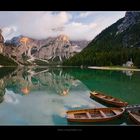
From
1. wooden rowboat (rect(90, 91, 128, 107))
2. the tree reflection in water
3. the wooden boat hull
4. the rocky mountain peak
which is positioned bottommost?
the wooden boat hull

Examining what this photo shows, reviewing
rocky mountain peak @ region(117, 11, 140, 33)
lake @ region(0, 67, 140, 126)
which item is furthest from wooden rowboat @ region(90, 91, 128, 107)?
rocky mountain peak @ region(117, 11, 140, 33)

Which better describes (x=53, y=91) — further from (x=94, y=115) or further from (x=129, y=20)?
(x=129, y=20)

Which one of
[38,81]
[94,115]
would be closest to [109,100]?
[94,115]

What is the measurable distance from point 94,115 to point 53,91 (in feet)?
1.58

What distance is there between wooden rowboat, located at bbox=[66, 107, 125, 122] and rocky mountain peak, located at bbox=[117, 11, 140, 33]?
2.86ft

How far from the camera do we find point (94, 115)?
3617 millimetres

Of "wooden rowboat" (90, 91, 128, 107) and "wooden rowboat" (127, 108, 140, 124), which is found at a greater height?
"wooden rowboat" (90, 91, 128, 107)

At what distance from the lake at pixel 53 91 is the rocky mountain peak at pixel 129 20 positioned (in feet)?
1.55

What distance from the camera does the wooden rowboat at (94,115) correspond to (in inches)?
140

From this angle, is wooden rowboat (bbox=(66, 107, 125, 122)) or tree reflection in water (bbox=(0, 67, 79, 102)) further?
tree reflection in water (bbox=(0, 67, 79, 102))

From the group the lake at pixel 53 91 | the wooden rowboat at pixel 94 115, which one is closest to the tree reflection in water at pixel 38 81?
the lake at pixel 53 91

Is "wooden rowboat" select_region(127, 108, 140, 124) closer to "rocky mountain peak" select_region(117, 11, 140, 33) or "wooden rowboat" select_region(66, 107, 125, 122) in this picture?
"wooden rowboat" select_region(66, 107, 125, 122)

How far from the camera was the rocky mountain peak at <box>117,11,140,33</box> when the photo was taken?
3.70 m
